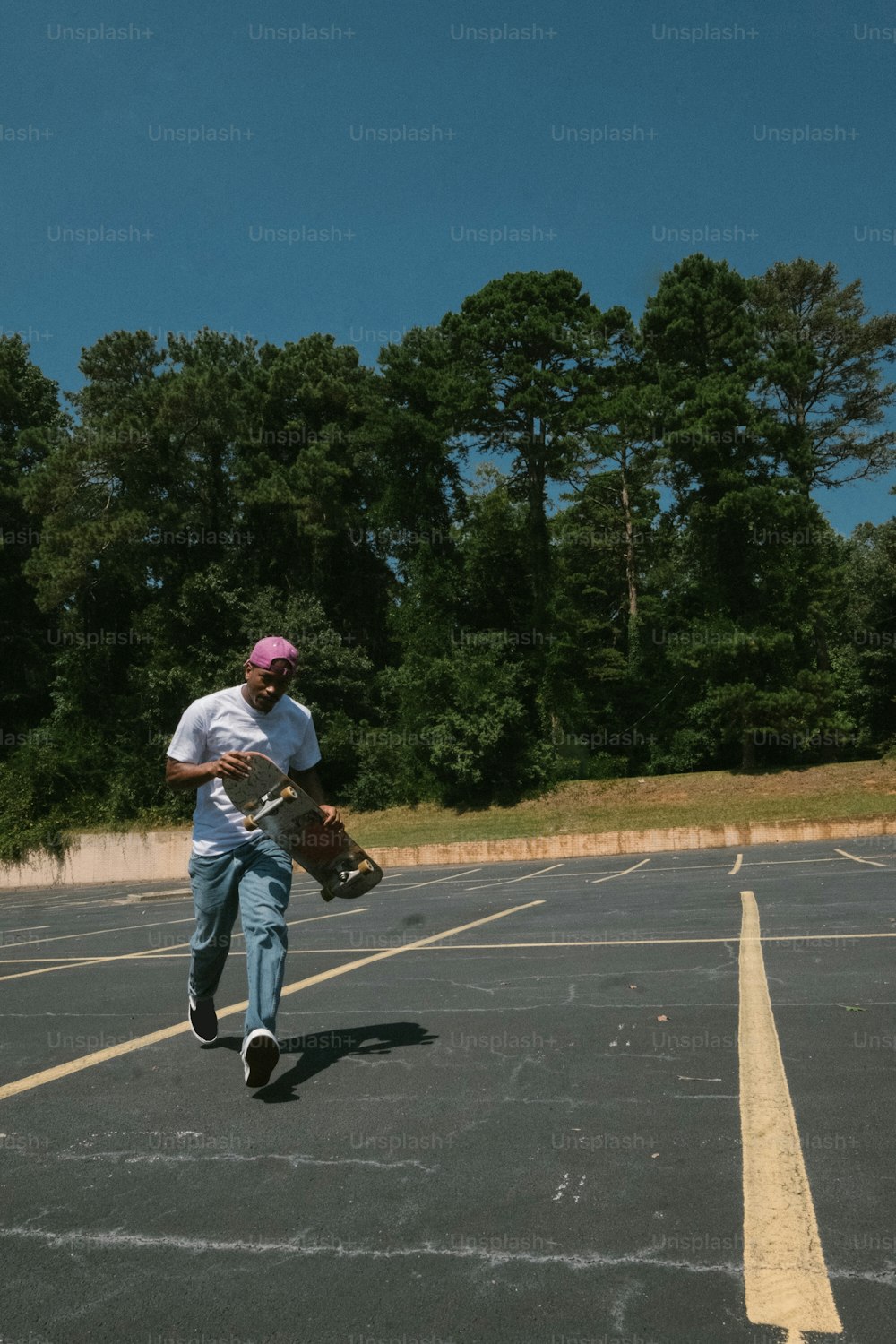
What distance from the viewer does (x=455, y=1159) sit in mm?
3252

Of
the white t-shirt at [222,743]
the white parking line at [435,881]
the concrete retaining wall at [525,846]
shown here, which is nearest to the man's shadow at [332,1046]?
the white t-shirt at [222,743]

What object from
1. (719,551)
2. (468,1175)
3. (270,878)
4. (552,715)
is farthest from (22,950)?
(719,551)

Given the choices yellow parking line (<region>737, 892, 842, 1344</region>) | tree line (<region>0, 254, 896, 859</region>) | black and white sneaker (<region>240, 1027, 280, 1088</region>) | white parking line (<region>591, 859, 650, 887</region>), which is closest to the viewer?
yellow parking line (<region>737, 892, 842, 1344</region>)

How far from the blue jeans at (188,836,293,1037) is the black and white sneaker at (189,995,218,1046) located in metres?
0.04

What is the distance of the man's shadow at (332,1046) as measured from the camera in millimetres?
4336

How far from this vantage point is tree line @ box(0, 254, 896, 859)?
45312mm

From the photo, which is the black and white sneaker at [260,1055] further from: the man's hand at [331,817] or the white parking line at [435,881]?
the white parking line at [435,881]

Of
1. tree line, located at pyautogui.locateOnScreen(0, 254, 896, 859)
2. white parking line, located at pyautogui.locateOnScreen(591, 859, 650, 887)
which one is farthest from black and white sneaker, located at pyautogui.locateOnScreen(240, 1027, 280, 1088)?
tree line, located at pyautogui.locateOnScreen(0, 254, 896, 859)

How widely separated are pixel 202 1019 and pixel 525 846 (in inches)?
1076

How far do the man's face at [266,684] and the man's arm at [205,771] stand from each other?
27 cm

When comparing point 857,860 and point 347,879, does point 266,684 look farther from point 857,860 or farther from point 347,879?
point 857,860

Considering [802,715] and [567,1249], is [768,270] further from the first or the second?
[567,1249]

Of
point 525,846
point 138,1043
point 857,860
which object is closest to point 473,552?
point 525,846

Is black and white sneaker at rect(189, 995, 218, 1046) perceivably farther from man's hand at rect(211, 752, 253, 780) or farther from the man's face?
the man's face
